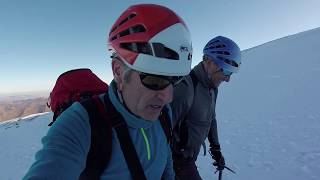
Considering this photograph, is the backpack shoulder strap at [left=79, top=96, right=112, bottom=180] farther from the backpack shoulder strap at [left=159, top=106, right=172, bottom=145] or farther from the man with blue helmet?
the man with blue helmet

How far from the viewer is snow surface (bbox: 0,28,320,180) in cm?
801

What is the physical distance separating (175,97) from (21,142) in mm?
18459

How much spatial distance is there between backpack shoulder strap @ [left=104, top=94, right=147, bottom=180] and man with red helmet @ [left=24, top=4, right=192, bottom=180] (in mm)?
20

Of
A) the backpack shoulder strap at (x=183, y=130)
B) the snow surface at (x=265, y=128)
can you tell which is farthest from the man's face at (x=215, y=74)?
the snow surface at (x=265, y=128)

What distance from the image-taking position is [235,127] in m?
13.1

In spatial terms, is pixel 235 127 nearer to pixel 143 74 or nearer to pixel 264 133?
pixel 264 133

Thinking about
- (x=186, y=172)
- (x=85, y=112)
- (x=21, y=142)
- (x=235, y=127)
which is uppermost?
(x=85, y=112)

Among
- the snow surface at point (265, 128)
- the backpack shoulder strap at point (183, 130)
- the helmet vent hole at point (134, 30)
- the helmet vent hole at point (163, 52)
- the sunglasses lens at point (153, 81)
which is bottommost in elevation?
the snow surface at point (265, 128)

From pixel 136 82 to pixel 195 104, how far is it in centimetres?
202

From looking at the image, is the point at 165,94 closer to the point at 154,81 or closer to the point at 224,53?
the point at 154,81

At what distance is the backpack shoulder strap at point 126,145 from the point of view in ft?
5.40

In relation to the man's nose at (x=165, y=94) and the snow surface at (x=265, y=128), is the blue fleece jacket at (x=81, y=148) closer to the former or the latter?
the man's nose at (x=165, y=94)

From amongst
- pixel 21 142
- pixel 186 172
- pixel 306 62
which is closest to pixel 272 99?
pixel 306 62

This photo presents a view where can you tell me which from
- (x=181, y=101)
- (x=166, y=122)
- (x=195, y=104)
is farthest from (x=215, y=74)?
(x=166, y=122)
